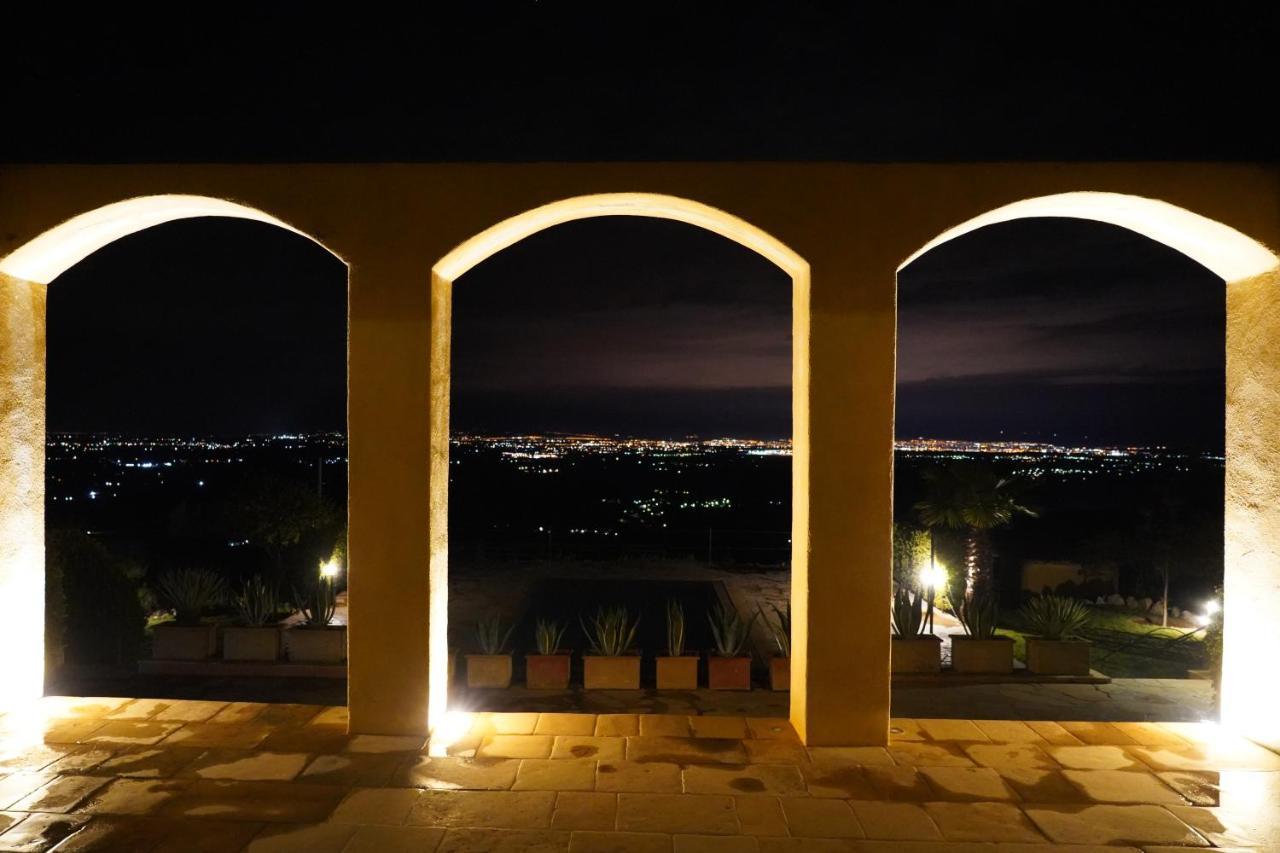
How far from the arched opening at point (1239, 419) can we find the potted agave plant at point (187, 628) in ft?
22.4

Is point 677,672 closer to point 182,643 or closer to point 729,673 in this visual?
point 729,673

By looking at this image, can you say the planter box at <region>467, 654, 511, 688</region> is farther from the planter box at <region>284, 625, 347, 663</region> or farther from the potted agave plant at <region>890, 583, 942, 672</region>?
the potted agave plant at <region>890, 583, 942, 672</region>

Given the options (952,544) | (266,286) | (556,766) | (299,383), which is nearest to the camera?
(556,766)

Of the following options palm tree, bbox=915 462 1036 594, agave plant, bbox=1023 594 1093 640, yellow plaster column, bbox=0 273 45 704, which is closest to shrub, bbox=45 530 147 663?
yellow plaster column, bbox=0 273 45 704

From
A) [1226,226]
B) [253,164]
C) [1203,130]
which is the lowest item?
[1226,226]

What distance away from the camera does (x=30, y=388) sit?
4.24 m

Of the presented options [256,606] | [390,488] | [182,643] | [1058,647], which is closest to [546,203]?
[390,488]

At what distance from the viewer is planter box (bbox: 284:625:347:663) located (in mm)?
7074

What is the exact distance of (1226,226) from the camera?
3750 millimetres

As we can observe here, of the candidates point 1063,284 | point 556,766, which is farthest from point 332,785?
point 1063,284

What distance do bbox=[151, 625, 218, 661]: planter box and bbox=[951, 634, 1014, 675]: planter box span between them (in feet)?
22.3

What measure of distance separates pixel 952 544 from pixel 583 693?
6255 mm

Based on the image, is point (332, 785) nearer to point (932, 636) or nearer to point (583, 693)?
point (583, 693)

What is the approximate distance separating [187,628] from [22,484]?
3386 mm
